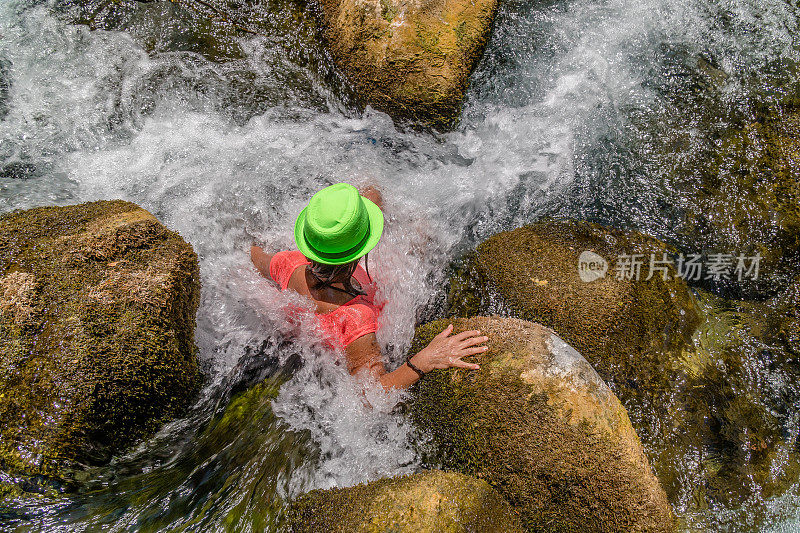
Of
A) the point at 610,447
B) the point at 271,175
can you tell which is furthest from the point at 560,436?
the point at 271,175

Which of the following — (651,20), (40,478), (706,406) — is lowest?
(40,478)

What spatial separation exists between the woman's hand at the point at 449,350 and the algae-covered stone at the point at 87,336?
1.33 meters

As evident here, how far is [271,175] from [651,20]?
3799 mm

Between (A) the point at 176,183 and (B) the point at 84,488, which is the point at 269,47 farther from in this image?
(B) the point at 84,488

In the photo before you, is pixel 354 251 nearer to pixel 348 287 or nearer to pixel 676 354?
pixel 348 287

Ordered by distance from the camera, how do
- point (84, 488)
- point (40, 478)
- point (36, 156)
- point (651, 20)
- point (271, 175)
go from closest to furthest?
1. point (40, 478)
2. point (84, 488)
3. point (36, 156)
4. point (271, 175)
5. point (651, 20)

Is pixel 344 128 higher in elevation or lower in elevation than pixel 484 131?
lower

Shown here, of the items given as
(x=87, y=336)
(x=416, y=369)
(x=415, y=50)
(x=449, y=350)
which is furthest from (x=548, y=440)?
(x=415, y=50)

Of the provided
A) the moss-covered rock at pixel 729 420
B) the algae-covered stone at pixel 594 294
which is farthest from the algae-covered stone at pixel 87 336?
the moss-covered rock at pixel 729 420

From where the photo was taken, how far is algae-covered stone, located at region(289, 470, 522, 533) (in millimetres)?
2117

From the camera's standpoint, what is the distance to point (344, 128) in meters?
4.33

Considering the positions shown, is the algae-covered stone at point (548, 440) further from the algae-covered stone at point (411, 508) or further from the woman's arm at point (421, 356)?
the algae-covered stone at point (411, 508)

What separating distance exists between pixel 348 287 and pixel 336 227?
0.51 metres

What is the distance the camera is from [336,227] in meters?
2.54
